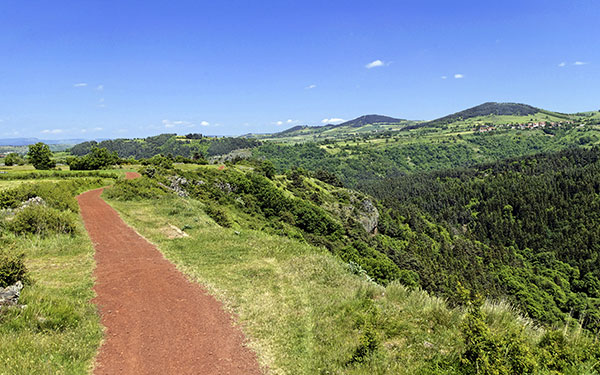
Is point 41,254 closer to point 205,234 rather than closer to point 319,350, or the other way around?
point 205,234

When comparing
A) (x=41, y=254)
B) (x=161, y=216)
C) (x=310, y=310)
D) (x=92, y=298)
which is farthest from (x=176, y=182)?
(x=310, y=310)

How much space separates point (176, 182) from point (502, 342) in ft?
157

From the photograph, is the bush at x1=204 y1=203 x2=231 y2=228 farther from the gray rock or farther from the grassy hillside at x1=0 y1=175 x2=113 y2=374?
the gray rock

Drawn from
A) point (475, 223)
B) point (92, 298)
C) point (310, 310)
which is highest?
point (92, 298)

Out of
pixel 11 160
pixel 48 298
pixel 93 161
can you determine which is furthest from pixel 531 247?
pixel 11 160

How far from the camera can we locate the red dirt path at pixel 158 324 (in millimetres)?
9297

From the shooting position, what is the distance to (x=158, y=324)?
1138 cm

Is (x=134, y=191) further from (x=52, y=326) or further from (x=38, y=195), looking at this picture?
(x=52, y=326)

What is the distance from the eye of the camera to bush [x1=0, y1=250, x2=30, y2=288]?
11.1 meters

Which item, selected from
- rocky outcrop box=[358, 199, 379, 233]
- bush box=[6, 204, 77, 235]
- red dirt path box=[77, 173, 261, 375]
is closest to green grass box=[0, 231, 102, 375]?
red dirt path box=[77, 173, 261, 375]

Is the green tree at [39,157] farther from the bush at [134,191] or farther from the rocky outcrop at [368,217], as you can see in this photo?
the rocky outcrop at [368,217]

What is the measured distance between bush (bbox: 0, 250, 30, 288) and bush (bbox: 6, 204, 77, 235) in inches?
367

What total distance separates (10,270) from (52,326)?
315 cm

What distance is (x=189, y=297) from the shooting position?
13695 millimetres
